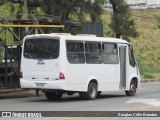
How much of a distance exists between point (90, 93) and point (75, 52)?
1.84m

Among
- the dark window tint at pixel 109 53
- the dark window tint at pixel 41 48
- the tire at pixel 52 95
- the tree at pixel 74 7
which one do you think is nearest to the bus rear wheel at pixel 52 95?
the tire at pixel 52 95

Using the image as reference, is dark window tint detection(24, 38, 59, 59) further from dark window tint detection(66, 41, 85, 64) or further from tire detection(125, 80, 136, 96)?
tire detection(125, 80, 136, 96)

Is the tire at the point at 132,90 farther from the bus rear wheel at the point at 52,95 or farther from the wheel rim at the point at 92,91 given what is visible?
the bus rear wheel at the point at 52,95

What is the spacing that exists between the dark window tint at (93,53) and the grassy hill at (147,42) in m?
18.9

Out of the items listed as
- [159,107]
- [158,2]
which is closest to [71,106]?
[159,107]

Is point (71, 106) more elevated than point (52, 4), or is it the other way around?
point (52, 4)

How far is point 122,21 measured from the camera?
39000mm

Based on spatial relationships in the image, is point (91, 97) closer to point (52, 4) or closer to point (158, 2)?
point (52, 4)

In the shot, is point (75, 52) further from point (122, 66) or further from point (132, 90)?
point (132, 90)

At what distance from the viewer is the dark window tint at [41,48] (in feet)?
72.5

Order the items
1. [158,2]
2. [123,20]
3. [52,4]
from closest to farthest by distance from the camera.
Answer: [52,4]
[123,20]
[158,2]

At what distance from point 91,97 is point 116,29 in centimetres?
1700

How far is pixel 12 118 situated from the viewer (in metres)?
15.6

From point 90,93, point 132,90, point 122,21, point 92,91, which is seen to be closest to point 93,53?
point 92,91
